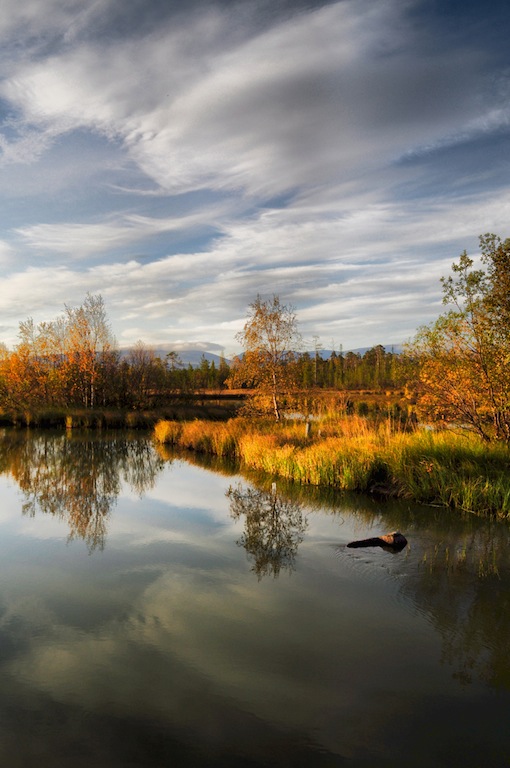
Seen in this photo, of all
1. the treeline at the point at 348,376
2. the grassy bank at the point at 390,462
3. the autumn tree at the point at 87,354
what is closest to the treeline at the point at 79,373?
the autumn tree at the point at 87,354

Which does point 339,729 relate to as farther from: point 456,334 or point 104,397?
point 104,397

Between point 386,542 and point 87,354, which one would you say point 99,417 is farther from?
point 386,542

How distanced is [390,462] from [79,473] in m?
10.1

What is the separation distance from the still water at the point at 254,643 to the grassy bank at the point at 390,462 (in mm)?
968

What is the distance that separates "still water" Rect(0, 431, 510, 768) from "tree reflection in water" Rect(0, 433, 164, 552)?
37.5 inches

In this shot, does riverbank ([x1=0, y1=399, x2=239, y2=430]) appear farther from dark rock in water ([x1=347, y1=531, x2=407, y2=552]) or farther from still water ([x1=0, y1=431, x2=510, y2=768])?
dark rock in water ([x1=347, y1=531, x2=407, y2=552])

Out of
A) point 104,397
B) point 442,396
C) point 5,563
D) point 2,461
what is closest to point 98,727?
point 5,563

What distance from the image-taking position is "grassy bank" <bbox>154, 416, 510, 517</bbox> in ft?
38.0

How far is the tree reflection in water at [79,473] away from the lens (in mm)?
11961

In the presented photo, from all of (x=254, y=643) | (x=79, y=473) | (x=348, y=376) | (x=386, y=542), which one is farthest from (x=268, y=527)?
(x=348, y=376)

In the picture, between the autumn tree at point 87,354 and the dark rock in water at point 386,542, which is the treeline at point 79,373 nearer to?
the autumn tree at point 87,354

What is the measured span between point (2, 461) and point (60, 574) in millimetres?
13527

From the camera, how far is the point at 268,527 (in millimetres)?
10680

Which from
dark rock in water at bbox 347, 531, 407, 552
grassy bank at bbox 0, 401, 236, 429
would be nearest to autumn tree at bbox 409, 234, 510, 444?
dark rock in water at bbox 347, 531, 407, 552
